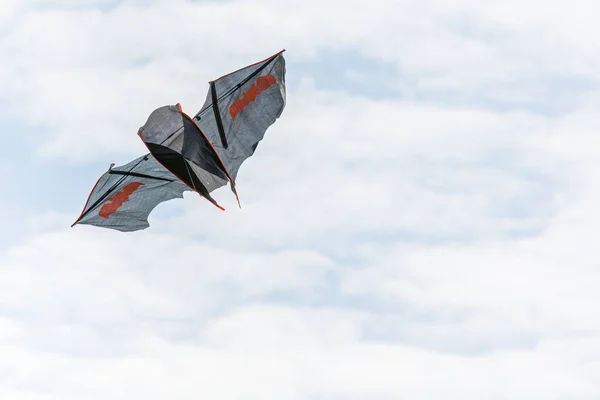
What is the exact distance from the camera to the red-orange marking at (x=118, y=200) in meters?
42.4

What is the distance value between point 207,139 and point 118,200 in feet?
23.8

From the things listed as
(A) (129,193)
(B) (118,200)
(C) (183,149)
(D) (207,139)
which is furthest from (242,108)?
(B) (118,200)

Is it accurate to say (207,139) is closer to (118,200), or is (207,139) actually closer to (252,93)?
(252,93)

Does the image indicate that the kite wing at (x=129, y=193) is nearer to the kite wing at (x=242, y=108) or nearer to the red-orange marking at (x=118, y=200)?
the red-orange marking at (x=118, y=200)

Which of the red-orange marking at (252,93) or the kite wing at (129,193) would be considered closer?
the red-orange marking at (252,93)

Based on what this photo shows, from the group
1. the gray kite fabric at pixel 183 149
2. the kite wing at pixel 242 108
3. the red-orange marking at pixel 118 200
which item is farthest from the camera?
the red-orange marking at pixel 118 200

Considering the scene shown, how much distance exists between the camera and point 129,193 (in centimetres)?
4253

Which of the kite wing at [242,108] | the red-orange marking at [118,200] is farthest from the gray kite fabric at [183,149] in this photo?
the red-orange marking at [118,200]

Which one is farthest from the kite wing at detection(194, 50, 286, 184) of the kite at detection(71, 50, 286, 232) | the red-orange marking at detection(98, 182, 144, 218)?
the red-orange marking at detection(98, 182, 144, 218)

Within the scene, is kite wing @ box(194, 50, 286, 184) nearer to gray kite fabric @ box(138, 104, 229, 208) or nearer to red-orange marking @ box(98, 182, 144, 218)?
gray kite fabric @ box(138, 104, 229, 208)

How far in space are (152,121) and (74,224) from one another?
8302 mm

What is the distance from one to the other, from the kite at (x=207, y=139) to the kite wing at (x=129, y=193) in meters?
0.05

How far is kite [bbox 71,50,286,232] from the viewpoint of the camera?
123 ft

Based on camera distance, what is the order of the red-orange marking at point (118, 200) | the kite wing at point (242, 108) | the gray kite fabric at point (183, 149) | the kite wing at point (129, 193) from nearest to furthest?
1. the gray kite fabric at point (183, 149)
2. the kite wing at point (242, 108)
3. the kite wing at point (129, 193)
4. the red-orange marking at point (118, 200)
